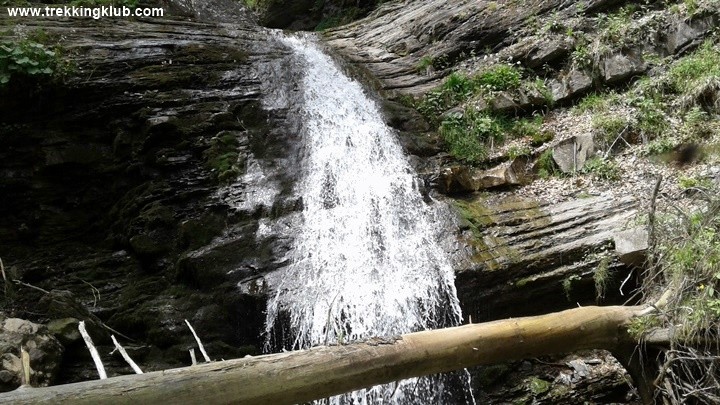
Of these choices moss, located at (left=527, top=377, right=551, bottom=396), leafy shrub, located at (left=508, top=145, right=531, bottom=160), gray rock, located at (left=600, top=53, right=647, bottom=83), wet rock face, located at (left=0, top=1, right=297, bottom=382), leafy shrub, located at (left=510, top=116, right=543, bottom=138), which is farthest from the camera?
leafy shrub, located at (left=510, top=116, right=543, bottom=138)

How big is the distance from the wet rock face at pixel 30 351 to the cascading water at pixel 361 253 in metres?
Result: 2.23

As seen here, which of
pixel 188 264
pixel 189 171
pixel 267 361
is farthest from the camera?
pixel 189 171

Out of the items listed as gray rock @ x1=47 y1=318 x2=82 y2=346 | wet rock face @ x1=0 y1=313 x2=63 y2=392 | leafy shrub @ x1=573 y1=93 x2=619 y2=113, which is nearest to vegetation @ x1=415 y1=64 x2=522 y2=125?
leafy shrub @ x1=573 y1=93 x2=619 y2=113

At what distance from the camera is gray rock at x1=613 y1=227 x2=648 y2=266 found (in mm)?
5832

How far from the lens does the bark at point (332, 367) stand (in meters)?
2.90

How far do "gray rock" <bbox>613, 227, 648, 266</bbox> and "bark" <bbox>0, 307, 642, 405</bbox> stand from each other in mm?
1758

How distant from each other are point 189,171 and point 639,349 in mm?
6267

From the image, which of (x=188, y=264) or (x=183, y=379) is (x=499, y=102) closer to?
(x=188, y=264)

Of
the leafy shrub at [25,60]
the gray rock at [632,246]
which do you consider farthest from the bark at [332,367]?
the leafy shrub at [25,60]

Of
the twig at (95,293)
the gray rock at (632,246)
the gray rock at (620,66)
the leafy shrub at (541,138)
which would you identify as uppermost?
the gray rock at (620,66)

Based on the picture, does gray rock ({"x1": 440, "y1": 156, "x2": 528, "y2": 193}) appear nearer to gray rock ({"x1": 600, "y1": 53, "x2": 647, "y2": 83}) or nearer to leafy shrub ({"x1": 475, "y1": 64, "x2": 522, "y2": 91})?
leafy shrub ({"x1": 475, "y1": 64, "x2": 522, "y2": 91})

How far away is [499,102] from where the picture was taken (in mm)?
9453

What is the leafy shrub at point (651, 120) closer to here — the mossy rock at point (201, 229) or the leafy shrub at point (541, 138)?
the leafy shrub at point (541, 138)

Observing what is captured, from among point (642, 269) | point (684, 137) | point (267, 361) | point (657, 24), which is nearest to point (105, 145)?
point (267, 361)
